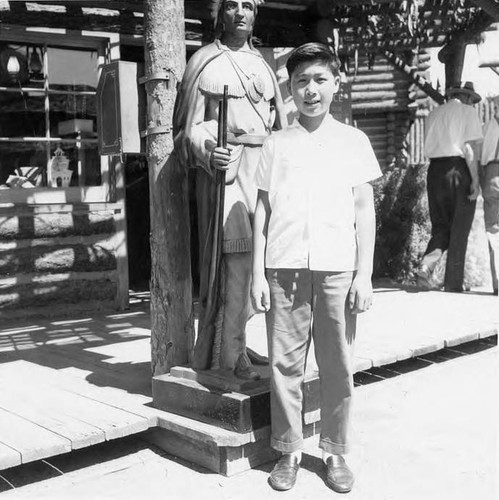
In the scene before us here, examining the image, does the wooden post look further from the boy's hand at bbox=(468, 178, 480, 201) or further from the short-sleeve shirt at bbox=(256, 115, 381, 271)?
the short-sleeve shirt at bbox=(256, 115, 381, 271)

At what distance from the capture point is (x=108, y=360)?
17.5 feet

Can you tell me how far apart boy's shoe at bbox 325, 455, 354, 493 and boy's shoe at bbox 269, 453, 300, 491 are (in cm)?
15

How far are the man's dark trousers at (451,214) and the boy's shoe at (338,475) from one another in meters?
5.40

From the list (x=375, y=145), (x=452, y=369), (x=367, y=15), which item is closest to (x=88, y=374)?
(x=452, y=369)

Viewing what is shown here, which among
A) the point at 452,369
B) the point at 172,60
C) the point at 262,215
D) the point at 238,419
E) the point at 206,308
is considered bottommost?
the point at 452,369

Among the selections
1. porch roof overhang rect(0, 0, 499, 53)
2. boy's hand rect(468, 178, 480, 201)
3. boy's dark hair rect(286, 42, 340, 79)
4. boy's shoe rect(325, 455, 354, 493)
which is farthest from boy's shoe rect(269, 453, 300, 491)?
boy's hand rect(468, 178, 480, 201)

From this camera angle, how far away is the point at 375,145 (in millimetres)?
16016

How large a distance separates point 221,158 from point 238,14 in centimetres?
82

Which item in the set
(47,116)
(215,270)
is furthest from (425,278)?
(215,270)

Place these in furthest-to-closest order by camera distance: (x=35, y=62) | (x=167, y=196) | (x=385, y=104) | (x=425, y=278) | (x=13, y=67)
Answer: (x=385, y=104) < (x=425, y=278) < (x=35, y=62) < (x=13, y=67) < (x=167, y=196)

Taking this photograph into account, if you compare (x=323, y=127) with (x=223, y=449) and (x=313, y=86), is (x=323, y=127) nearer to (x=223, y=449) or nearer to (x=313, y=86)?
(x=313, y=86)

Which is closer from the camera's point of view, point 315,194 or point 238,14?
point 315,194

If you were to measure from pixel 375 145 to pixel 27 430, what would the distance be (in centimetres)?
1323

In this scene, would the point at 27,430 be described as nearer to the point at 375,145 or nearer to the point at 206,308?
the point at 206,308
